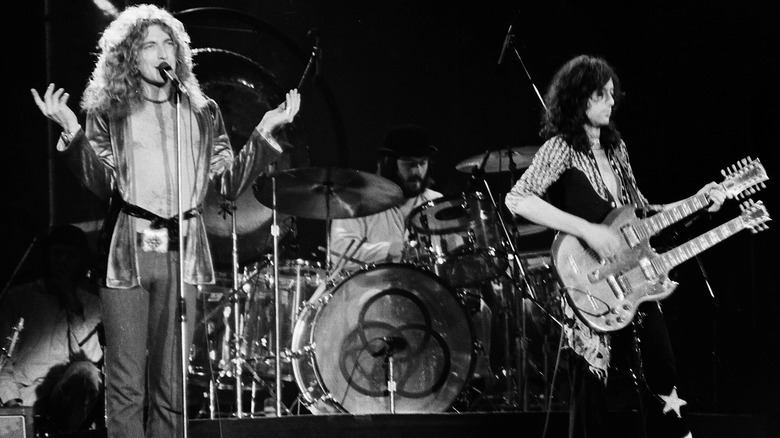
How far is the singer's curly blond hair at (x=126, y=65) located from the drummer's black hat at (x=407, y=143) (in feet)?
10.4

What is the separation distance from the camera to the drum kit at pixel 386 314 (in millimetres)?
5801

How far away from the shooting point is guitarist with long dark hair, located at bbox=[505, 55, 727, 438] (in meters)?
3.75

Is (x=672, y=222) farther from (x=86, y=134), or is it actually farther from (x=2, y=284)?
(x=2, y=284)

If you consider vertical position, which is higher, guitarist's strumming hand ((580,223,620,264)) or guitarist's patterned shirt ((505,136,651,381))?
guitarist's patterned shirt ((505,136,651,381))

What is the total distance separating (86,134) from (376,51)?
12.6 feet

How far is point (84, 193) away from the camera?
6758 mm

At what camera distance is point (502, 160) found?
22.1ft

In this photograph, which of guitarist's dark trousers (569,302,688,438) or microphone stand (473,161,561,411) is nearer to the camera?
guitarist's dark trousers (569,302,688,438)

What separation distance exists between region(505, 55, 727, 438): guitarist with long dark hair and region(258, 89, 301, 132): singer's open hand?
3.28ft

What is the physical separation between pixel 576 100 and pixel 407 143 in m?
3.32

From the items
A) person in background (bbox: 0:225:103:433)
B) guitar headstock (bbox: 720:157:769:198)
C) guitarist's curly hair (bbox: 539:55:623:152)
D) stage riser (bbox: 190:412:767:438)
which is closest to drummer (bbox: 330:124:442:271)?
person in background (bbox: 0:225:103:433)

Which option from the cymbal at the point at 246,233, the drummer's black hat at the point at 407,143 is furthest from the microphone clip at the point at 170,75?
the drummer's black hat at the point at 407,143

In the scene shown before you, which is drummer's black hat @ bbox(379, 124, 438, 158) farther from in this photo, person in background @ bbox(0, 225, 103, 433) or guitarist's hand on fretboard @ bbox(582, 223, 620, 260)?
guitarist's hand on fretboard @ bbox(582, 223, 620, 260)

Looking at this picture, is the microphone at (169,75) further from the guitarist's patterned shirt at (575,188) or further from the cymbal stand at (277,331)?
the cymbal stand at (277,331)
